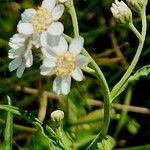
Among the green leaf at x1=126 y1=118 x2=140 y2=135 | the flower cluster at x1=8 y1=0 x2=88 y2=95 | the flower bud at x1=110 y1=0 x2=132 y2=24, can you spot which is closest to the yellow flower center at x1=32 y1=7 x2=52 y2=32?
the flower cluster at x1=8 y1=0 x2=88 y2=95

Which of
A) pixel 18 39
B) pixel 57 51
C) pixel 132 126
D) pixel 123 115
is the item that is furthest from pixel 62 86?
pixel 132 126

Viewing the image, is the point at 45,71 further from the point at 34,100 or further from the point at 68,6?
the point at 34,100

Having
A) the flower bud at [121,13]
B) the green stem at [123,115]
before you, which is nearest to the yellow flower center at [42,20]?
the flower bud at [121,13]

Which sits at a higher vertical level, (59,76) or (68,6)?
(68,6)

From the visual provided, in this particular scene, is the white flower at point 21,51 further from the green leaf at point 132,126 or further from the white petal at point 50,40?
the green leaf at point 132,126

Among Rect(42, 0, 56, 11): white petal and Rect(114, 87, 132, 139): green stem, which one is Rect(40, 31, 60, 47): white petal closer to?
Rect(42, 0, 56, 11): white petal

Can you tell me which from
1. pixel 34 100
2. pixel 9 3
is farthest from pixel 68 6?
pixel 9 3

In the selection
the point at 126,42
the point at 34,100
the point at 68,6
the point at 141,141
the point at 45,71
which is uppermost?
the point at 68,6
